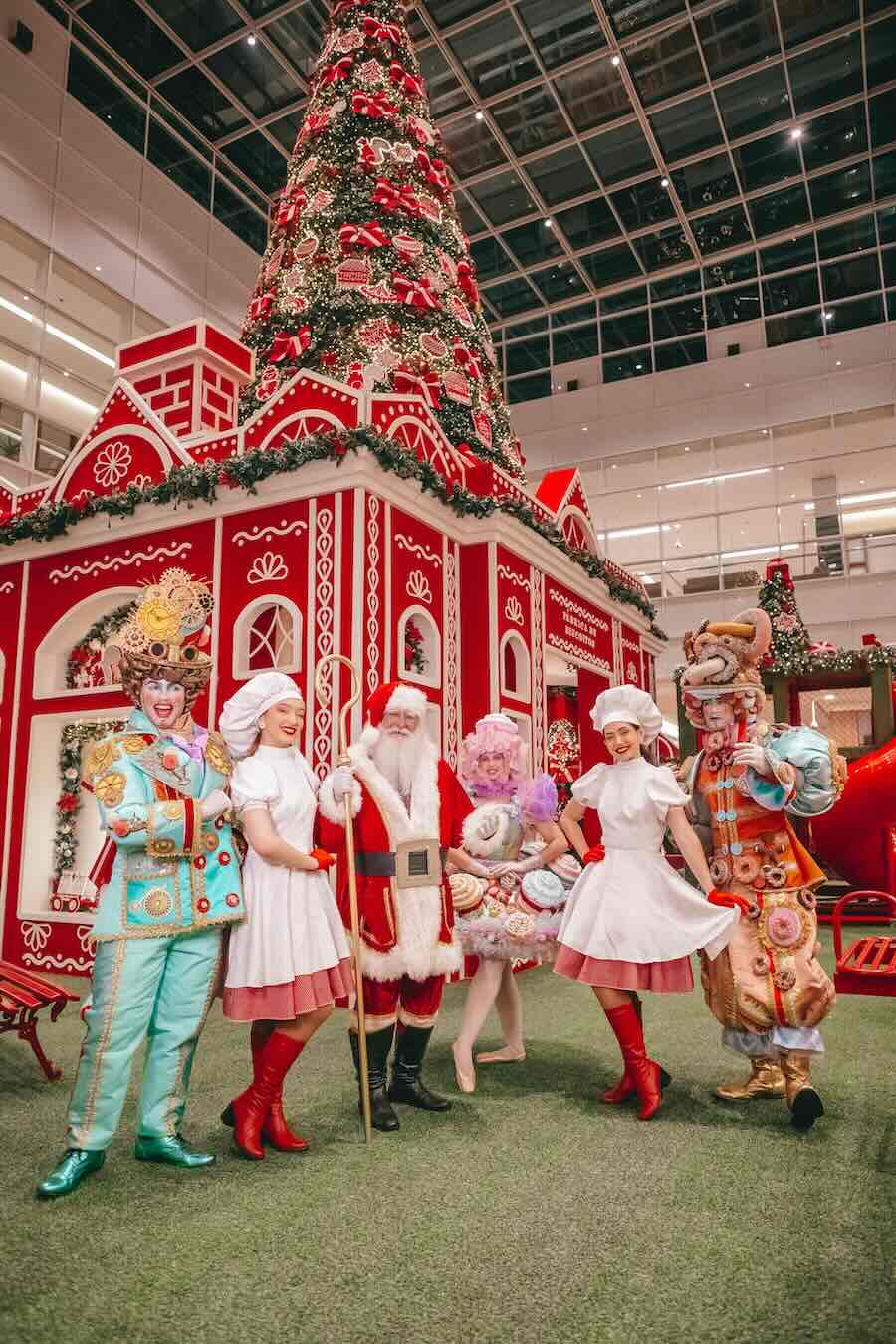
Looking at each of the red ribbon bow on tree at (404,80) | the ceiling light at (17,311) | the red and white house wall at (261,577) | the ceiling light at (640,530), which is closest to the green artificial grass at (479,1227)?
the red and white house wall at (261,577)

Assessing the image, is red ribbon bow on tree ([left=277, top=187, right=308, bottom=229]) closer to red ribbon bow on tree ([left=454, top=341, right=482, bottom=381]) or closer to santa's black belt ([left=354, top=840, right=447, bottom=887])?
red ribbon bow on tree ([left=454, top=341, right=482, bottom=381])

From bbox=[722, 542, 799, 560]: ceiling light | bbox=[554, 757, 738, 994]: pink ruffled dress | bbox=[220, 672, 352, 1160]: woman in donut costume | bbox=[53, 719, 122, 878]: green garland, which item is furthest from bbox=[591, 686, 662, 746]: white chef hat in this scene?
bbox=[722, 542, 799, 560]: ceiling light

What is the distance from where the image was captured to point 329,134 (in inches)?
316

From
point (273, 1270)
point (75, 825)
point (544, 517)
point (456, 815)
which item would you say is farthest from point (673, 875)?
point (75, 825)

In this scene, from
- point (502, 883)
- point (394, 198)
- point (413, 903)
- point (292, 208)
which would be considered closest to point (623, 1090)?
point (502, 883)

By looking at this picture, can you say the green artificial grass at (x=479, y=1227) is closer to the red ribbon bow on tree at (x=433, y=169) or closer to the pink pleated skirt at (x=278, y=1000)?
the pink pleated skirt at (x=278, y=1000)

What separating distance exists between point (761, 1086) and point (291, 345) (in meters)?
6.37

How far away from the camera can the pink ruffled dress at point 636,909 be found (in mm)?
3371

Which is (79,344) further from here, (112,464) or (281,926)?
(281,926)

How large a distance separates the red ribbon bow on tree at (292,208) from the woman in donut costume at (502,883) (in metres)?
5.83

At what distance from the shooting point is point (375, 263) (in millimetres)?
7434

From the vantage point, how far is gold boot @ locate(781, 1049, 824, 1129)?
3145mm

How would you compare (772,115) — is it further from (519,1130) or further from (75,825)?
(519,1130)

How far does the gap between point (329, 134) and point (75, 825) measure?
6509mm
